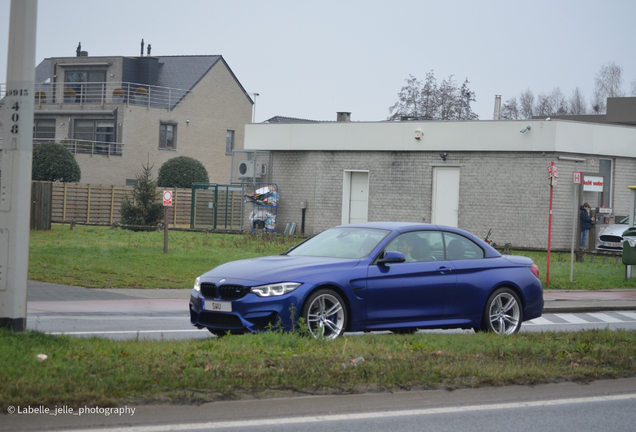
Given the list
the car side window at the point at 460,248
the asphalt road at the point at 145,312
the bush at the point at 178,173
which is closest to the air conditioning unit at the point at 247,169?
the bush at the point at 178,173

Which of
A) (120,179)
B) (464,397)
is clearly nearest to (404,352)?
(464,397)

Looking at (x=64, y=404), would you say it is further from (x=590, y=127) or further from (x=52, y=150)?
(x=52, y=150)

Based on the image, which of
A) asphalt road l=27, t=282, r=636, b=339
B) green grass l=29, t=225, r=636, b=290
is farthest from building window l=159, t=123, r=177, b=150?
asphalt road l=27, t=282, r=636, b=339

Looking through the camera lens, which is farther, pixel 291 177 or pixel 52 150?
pixel 52 150

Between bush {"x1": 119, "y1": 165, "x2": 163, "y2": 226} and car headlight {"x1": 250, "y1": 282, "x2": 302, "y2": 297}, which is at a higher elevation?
bush {"x1": 119, "y1": 165, "x2": 163, "y2": 226}

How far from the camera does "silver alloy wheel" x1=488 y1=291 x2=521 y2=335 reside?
10.4 m

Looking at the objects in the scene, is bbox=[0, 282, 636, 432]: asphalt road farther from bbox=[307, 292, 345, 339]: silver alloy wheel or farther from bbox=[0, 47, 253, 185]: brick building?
bbox=[0, 47, 253, 185]: brick building

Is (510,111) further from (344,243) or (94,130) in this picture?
(344,243)

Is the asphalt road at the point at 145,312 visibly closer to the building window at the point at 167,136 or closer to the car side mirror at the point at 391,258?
the car side mirror at the point at 391,258

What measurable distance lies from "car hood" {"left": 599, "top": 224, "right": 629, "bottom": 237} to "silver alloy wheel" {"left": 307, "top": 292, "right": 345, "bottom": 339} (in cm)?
2055

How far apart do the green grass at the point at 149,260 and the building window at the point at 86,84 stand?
25254 mm

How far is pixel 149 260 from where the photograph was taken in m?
19.6

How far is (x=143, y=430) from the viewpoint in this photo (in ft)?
17.7

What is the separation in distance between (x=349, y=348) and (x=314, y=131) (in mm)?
26246
